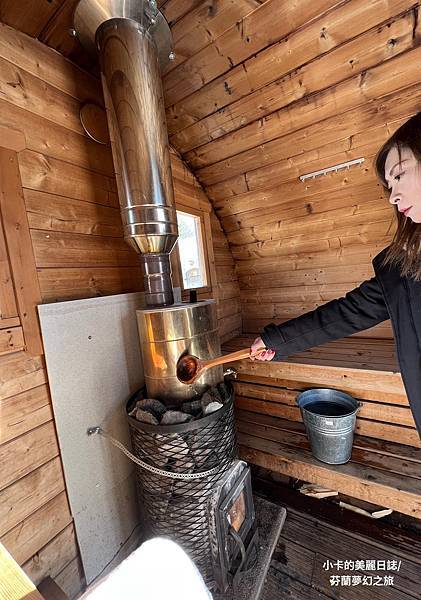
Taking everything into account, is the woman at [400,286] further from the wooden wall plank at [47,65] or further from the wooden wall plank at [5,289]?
the wooden wall plank at [47,65]

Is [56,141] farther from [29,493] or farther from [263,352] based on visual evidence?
[29,493]

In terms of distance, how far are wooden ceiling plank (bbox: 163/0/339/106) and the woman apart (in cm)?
66

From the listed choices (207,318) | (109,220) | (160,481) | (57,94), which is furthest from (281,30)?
(160,481)

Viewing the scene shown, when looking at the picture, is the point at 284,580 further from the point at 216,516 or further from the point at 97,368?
the point at 97,368

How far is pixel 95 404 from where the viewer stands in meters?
1.06

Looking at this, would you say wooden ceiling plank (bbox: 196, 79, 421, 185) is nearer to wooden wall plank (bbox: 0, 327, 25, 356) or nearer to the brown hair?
the brown hair

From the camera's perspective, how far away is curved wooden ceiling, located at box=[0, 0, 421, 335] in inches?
38.4

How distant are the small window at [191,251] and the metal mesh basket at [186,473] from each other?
921mm

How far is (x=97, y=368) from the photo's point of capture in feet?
3.52

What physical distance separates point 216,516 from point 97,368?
2.18 feet

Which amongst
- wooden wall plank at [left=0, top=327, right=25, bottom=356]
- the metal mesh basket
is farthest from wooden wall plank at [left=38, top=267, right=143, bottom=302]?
the metal mesh basket

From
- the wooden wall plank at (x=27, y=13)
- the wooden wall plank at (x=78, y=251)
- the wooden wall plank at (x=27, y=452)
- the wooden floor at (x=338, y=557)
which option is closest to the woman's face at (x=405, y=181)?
the wooden wall plank at (x=78, y=251)

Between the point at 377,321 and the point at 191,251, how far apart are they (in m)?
1.18

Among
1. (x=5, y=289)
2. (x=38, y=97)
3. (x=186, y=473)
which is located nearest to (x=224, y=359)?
(x=186, y=473)
